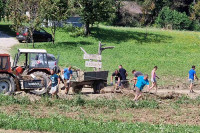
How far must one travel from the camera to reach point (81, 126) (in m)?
15.1

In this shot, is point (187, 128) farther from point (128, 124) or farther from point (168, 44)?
point (168, 44)

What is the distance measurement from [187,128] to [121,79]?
9720 millimetres

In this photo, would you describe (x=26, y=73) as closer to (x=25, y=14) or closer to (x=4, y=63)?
(x=4, y=63)

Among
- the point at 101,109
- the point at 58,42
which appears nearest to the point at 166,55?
the point at 58,42

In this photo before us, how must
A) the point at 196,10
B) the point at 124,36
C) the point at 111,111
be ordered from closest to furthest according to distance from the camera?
the point at 111,111 < the point at 124,36 < the point at 196,10

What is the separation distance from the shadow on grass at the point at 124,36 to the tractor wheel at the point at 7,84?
23932mm

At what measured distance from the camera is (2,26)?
5256cm

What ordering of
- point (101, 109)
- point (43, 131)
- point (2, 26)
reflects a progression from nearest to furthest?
point (43, 131), point (101, 109), point (2, 26)

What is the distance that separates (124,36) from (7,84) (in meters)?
27.7

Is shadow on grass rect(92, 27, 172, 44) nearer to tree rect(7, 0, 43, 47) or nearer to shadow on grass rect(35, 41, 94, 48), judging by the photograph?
shadow on grass rect(35, 41, 94, 48)

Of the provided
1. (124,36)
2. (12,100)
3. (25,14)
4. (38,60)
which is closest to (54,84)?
(38,60)

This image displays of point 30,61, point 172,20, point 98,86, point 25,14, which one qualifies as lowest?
point 98,86

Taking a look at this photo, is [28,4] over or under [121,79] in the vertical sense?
over

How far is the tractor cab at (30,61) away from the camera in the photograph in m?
22.3
